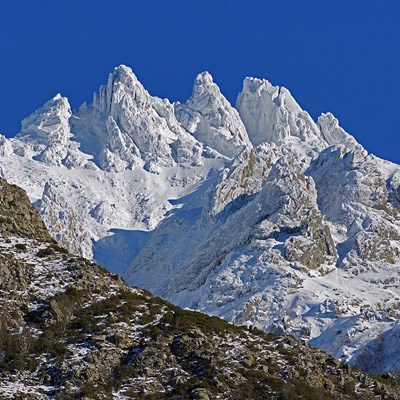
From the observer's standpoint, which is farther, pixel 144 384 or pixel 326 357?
pixel 326 357

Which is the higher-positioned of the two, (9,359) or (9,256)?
(9,256)

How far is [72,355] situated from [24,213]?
29162mm

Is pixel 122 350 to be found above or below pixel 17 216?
below

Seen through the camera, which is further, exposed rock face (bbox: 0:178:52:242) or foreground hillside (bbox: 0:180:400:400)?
exposed rock face (bbox: 0:178:52:242)

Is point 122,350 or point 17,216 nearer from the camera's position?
point 122,350

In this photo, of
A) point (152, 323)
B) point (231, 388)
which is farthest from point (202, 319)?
point (231, 388)

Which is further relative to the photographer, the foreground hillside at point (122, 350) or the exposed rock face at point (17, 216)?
the exposed rock face at point (17, 216)

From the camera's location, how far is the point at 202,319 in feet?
396

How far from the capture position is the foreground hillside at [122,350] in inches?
4028

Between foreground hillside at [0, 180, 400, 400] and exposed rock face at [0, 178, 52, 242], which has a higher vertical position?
exposed rock face at [0, 178, 52, 242]

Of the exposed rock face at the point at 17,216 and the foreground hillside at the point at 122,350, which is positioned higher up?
the exposed rock face at the point at 17,216

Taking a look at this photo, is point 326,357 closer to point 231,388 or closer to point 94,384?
point 231,388

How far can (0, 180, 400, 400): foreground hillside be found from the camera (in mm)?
102312

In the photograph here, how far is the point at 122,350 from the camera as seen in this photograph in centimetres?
10762
